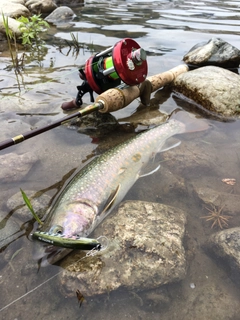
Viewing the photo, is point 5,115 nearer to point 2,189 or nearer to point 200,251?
point 2,189

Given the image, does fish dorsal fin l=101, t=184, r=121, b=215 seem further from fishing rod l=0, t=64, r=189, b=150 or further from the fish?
fishing rod l=0, t=64, r=189, b=150

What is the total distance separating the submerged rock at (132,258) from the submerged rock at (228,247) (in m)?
0.31

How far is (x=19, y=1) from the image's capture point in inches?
563

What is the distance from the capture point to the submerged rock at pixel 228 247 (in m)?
2.63

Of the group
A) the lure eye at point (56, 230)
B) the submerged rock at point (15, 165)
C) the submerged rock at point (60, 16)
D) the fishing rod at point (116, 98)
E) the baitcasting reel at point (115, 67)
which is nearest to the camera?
the lure eye at point (56, 230)

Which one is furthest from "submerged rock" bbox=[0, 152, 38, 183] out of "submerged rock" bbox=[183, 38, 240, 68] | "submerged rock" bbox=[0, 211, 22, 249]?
"submerged rock" bbox=[183, 38, 240, 68]

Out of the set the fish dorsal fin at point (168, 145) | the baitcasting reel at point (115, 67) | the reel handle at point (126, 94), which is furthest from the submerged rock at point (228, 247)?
the baitcasting reel at point (115, 67)

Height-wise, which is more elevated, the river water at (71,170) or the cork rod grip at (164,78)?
the cork rod grip at (164,78)

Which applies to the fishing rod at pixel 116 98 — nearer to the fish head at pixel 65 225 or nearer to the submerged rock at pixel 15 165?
the submerged rock at pixel 15 165

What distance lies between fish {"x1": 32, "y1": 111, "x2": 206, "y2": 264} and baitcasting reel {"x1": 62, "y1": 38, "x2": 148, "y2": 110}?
93cm

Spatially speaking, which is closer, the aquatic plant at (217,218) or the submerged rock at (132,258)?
the submerged rock at (132,258)

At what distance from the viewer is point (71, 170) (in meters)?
3.87

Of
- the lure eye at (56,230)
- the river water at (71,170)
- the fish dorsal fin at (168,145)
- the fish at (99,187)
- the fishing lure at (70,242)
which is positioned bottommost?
the river water at (71,170)

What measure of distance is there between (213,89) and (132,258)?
3.86 m
